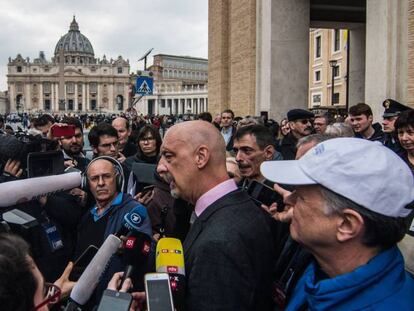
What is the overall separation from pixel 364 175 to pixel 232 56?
14105mm

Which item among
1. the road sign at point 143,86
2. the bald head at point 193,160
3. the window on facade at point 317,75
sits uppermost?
the window on facade at point 317,75

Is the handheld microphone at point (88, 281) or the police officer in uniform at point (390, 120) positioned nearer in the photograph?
the handheld microphone at point (88, 281)

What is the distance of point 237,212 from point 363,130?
16.7 feet

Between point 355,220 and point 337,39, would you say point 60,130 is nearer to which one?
point 355,220

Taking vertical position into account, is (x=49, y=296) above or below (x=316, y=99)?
below

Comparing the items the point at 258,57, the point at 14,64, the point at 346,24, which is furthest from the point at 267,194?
the point at 14,64

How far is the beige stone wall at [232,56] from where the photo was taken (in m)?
14.0

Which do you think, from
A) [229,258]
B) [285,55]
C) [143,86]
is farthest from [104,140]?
[285,55]

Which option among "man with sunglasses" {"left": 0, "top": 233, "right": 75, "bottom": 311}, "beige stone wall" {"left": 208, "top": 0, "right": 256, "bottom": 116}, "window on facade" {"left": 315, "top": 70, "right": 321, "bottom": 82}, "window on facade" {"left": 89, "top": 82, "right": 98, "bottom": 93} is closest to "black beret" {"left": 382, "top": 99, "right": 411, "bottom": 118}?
"man with sunglasses" {"left": 0, "top": 233, "right": 75, "bottom": 311}

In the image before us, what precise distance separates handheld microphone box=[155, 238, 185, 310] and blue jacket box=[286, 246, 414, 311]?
0.55 m

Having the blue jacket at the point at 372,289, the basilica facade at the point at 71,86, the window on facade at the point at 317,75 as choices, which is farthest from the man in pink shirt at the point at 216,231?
the basilica facade at the point at 71,86

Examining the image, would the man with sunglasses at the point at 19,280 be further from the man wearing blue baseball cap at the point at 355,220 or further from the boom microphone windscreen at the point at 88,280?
the man wearing blue baseball cap at the point at 355,220

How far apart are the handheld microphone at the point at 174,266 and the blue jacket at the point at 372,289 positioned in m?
0.55

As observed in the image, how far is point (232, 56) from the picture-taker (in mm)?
15422
